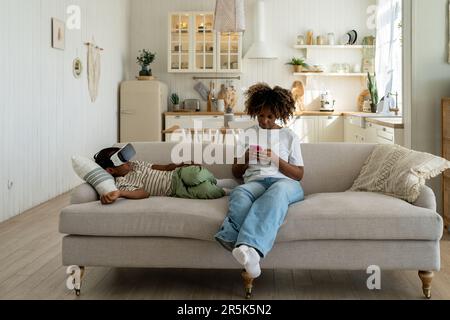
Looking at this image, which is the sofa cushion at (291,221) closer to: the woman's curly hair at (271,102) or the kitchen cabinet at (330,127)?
the woman's curly hair at (271,102)

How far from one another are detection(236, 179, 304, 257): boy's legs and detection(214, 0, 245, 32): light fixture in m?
3.82

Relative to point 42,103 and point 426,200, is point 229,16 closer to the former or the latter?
point 42,103

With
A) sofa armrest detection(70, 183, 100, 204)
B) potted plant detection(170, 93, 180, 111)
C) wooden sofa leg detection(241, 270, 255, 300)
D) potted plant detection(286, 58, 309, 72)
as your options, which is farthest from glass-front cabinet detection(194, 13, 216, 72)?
wooden sofa leg detection(241, 270, 255, 300)

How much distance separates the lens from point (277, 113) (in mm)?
3559

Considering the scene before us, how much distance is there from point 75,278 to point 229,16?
4198 mm

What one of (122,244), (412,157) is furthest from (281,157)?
(122,244)

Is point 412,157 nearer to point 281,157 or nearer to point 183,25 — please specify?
point 281,157

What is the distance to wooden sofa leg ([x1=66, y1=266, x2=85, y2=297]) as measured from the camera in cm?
309

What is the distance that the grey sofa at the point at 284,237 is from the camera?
3.00m

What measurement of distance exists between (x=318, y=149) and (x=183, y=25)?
19.3 feet

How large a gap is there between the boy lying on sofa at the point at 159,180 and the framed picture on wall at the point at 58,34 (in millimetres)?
3110
